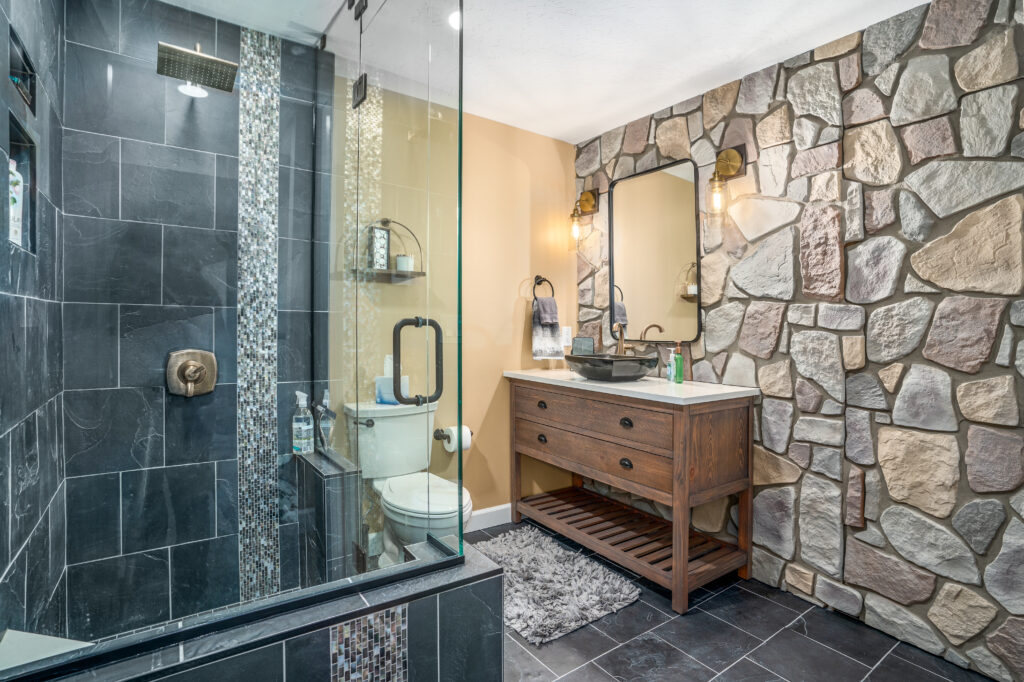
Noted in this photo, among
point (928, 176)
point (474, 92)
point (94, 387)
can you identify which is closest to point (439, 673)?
point (94, 387)

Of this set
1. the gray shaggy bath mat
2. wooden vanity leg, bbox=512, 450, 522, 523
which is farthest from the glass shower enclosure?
wooden vanity leg, bbox=512, 450, 522, 523

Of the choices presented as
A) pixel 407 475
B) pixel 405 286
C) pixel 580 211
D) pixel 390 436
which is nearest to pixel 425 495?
pixel 407 475

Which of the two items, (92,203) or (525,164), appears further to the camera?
(525,164)

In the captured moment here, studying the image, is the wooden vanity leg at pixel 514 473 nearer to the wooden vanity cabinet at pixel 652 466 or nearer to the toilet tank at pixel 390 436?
the wooden vanity cabinet at pixel 652 466

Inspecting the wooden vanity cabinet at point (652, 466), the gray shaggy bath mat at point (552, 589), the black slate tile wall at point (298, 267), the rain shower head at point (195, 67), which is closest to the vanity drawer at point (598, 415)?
the wooden vanity cabinet at point (652, 466)

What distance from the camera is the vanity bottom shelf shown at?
2.34 meters

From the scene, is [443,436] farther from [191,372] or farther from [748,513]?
[748,513]

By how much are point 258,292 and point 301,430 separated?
1.91ft

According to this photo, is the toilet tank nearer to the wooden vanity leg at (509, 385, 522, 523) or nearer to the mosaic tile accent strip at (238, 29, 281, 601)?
the mosaic tile accent strip at (238, 29, 281, 601)

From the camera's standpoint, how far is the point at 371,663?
1096 millimetres

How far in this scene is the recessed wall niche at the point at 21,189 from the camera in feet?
3.89

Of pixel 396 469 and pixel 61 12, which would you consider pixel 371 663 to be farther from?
pixel 61 12

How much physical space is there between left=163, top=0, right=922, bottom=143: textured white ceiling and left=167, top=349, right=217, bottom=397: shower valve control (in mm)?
1228

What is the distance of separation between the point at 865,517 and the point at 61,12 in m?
3.36
